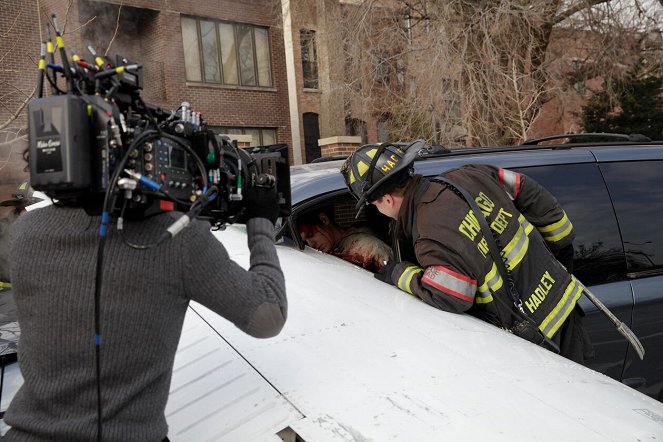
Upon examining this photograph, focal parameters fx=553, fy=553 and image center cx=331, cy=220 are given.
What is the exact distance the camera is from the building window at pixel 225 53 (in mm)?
15117

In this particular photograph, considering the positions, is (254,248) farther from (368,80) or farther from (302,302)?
(368,80)

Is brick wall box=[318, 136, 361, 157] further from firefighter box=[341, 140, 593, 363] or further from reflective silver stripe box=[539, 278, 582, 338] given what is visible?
reflective silver stripe box=[539, 278, 582, 338]

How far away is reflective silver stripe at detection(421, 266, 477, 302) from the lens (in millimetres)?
2174

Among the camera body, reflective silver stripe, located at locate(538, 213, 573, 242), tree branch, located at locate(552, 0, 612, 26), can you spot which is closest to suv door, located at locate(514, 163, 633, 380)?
reflective silver stripe, located at locate(538, 213, 573, 242)

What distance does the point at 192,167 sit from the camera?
127cm

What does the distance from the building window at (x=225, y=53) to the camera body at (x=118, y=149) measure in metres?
14.7

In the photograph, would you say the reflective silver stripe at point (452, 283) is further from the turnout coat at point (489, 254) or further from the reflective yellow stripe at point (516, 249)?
the reflective yellow stripe at point (516, 249)

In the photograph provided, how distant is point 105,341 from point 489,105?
9.05 meters

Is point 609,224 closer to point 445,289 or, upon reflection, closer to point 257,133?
point 445,289

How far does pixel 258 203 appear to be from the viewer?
1462 mm

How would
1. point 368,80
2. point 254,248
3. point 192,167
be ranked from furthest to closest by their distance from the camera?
point 368,80 → point 254,248 → point 192,167

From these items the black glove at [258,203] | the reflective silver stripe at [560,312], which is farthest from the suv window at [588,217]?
the black glove at [258,203]

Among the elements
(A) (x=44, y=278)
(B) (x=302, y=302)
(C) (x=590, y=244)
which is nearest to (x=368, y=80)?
(C) (x=590, y=244)

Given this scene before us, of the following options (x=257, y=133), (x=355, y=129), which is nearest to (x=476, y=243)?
(x=355, y=129)
